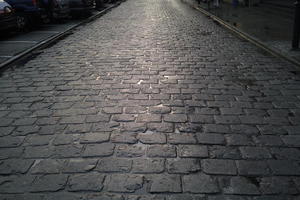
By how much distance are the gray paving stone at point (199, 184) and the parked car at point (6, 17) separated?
10.8m

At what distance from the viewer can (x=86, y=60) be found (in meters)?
8.73

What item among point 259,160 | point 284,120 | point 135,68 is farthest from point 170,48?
point 259,160

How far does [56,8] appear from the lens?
54.9 feet

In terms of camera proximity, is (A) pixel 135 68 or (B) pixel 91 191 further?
(A) pixel 135 68

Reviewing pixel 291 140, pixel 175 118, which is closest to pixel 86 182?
pixel 175 118

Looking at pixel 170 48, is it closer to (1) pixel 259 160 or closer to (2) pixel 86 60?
(2) pixel 86 60

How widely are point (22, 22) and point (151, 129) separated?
11.6 meters

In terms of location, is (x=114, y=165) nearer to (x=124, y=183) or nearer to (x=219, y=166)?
(x=124, y=183)

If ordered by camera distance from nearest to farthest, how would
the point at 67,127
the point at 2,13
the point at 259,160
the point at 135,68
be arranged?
the point at 259,160 → the point at 67,127 → the point at 135,68 → the point at 2,13

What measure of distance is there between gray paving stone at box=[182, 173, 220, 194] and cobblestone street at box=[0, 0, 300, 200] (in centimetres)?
1

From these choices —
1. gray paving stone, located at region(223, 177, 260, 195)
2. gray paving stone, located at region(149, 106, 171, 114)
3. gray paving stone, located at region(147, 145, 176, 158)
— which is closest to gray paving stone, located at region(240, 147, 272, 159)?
gray paving stone, located at region(223, 177, 260, 195)

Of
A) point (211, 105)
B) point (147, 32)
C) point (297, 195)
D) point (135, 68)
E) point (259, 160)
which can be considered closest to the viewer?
point (297, 195)

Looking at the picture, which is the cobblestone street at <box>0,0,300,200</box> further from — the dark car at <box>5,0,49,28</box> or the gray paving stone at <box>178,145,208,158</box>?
the dark car at <box>5,0,49,28</box>

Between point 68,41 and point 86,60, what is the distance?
3617 mm
